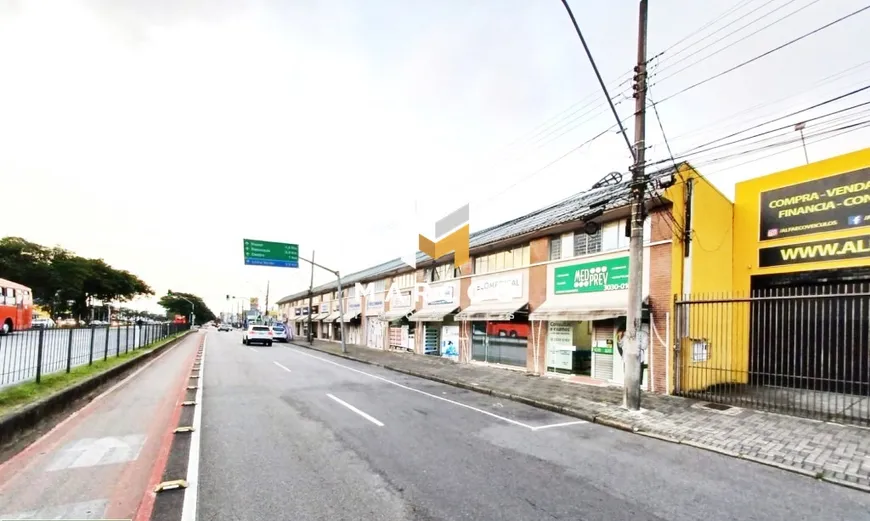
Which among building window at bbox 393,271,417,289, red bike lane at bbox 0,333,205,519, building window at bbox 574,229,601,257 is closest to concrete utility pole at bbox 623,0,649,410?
building window at bbox 574,229,601,257

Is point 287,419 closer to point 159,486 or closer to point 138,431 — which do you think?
point 138,431

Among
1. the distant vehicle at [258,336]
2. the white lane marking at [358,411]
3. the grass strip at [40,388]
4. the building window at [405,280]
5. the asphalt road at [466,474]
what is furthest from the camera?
the distant vehicle at [258,336]

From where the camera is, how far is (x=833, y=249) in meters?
11.2

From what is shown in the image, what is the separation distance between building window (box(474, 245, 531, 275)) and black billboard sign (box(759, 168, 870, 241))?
7902 millimetres

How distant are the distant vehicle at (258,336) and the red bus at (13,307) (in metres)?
13.4

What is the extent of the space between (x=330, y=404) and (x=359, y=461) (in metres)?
4.23

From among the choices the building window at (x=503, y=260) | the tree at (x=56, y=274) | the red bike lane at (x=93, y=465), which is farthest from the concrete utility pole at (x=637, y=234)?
the tree at (x=56, y=274)

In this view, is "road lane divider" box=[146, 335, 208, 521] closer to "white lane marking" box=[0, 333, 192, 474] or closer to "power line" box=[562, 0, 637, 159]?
"white lane marking" box=[0, 333, 192, 474]

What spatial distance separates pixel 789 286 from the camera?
39.5ft

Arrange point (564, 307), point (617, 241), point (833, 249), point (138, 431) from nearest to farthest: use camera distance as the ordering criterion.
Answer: point (138, 431)
point (833, 249)
point (617, 241)
point (564, 307)

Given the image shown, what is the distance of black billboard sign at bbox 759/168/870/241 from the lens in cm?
1081

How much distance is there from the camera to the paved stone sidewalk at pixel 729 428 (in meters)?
6.00

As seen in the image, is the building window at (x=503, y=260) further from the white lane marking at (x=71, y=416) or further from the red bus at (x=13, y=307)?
the red bus at (x=13, y=307)

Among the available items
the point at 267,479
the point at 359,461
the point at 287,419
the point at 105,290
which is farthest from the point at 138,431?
the point at 105,290
